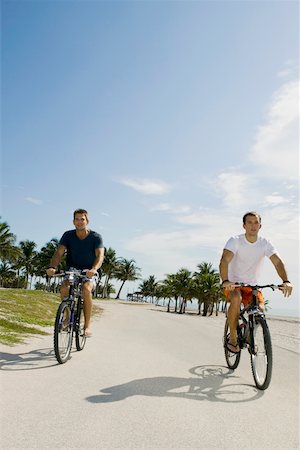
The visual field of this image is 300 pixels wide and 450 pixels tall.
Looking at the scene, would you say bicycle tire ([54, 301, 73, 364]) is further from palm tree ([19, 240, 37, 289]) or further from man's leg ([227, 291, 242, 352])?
palm tree ([19, 240, 37, 289])

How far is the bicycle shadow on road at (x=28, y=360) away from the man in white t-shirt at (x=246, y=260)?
8.08 ft

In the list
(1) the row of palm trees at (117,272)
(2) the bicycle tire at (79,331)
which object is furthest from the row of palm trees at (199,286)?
(2) the bicycle tire at (79,331)

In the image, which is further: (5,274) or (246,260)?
(5,274)

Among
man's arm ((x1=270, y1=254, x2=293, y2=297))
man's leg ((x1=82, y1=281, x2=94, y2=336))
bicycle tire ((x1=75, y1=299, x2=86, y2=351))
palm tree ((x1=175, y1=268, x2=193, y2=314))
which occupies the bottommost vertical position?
bicycle tire ((x1=75, y1=299, x2=86, y2=351))

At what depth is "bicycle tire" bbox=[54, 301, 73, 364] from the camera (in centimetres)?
451

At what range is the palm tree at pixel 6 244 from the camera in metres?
58.5

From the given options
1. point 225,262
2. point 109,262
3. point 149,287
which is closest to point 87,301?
point 225,262

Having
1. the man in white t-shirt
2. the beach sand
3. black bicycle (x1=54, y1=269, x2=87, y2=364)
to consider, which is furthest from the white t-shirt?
the beach sand

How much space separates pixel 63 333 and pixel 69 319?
0.27 metres

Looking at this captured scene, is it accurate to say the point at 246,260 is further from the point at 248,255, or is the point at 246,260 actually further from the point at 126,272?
the point at 126,272

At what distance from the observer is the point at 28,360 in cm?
464

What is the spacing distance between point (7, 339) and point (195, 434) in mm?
3986

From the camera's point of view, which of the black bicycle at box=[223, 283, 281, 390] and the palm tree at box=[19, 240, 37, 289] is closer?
the black bicycle at box=[223, 283, 281, 390]

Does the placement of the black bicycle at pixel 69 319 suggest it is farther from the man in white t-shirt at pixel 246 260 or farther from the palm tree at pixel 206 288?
the palm tree at pixel 206 288
